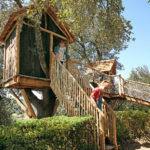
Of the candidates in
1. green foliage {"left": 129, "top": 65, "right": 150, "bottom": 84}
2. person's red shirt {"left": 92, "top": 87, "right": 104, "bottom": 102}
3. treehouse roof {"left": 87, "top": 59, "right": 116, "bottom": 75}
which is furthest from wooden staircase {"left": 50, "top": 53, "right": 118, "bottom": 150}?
green foliage {"left": 129, "top": 65, "right": 150, "bottom": 84}

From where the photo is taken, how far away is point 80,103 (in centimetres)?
700

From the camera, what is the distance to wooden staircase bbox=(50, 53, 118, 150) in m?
6.07

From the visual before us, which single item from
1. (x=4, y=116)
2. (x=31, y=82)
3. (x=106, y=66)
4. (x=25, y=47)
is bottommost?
(x=4, y=116)

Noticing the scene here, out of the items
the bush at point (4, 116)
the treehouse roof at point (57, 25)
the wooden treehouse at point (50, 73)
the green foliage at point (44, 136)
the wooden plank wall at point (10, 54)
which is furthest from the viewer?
the bush at point (4, 116)

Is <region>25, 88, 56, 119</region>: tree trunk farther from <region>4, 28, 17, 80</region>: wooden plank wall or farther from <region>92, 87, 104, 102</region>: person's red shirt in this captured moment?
<region>92, 87, 104, 102</region>: person's red shirt

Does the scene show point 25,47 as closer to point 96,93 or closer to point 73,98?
point 73,98

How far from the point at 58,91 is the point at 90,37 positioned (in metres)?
16.9

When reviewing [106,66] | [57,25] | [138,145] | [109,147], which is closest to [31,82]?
[57,25]

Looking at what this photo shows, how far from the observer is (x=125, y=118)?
10164 millimetres

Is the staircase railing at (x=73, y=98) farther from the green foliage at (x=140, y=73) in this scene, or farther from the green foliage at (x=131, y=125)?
the green foliage at (x=140, y=73)

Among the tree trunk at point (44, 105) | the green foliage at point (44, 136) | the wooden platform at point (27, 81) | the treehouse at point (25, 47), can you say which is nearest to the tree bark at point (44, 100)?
the tree trunk at point (44, 105)

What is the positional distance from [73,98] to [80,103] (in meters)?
0.48

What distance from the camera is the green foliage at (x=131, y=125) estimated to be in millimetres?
9562

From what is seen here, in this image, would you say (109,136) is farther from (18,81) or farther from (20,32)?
(20,32)
